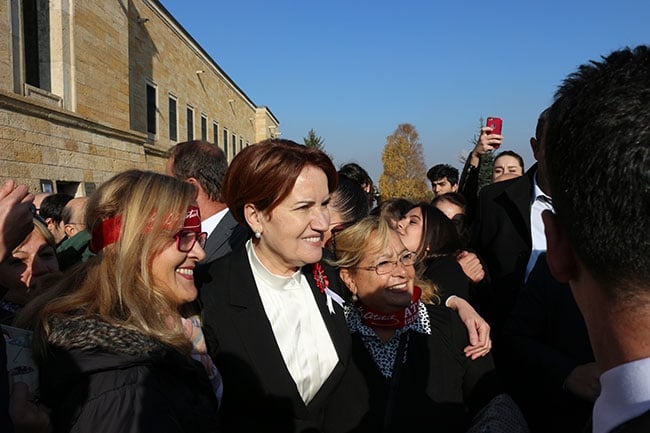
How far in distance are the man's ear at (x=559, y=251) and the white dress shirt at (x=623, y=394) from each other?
19 cm

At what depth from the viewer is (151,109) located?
20891 mm

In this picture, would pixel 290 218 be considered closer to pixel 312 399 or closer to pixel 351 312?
pixel 351 312

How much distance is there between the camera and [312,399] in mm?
2424

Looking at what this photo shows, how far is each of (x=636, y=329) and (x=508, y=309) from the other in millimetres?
2749

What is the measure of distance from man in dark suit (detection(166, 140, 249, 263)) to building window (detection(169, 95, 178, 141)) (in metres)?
20.5

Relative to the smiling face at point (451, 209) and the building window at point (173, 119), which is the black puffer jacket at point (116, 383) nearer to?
the smiling face at point (451, 209)

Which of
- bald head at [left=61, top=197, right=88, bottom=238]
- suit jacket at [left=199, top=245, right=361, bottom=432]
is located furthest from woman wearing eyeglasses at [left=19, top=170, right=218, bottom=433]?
bald head at [left=61, top=197, right=88, bottom=238]

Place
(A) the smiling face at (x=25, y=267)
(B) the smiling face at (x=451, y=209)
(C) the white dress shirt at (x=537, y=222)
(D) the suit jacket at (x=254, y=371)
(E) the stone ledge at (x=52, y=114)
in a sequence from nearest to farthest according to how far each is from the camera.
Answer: (D) the suit jacket at (x=254, y=371) → (A) the smiling face at (x=25, y=267) → (C) the white dress shirt at (x=537, y=222) → (B) the smiling face at (x=451, y=209) → (E) the stone ledge at (x=52, y=114)

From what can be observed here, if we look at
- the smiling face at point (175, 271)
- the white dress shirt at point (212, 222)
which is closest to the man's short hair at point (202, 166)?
the white dress shirt at point (212, 222)

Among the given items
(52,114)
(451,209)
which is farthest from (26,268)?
(52,114)

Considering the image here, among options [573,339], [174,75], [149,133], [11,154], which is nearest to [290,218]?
[573,339]

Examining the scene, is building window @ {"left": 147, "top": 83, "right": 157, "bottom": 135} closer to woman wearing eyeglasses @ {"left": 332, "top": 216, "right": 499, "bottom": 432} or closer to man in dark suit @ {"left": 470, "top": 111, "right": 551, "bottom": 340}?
man in dark suit @ {"left": 470, "top": 111, "right": 551, "bottom": 340}

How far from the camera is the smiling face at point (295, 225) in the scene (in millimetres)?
2520

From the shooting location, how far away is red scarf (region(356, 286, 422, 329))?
260 cm
